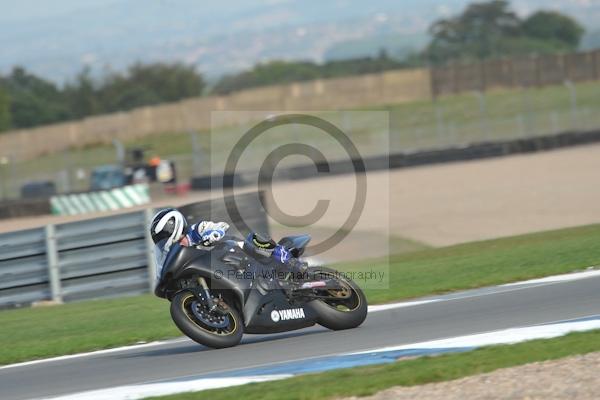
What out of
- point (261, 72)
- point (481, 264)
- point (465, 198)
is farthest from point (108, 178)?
point (261, 72)

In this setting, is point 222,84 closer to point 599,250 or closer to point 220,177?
point 220,177

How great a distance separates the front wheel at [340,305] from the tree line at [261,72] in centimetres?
6751

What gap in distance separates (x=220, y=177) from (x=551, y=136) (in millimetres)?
11453

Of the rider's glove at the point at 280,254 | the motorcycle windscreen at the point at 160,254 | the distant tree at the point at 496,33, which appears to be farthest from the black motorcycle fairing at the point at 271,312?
the distant tree at the point at 496,33

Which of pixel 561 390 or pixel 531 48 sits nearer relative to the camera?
pixel 561 390

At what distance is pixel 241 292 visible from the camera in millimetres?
8938

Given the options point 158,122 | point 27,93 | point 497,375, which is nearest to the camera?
point 497,375

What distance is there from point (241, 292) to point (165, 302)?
14.5ft

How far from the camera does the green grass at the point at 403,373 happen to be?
705cm

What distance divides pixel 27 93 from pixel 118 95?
729 cm

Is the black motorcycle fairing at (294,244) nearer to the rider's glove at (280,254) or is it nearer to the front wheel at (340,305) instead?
the rider's glove at (280,254)

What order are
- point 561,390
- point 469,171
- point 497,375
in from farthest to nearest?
Answer: 1. point 469,171
2. point 497,375
3. point 561,390

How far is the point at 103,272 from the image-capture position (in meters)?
14.6

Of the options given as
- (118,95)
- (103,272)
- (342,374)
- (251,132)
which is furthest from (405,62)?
(342,374)
